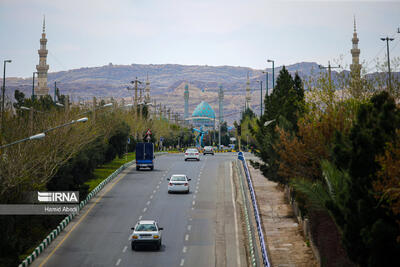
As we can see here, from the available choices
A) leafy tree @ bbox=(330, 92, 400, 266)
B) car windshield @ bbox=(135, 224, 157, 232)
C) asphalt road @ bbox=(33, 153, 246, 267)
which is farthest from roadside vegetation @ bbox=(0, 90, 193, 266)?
leafy tree @ bbox=(330, 92, 400, 266)

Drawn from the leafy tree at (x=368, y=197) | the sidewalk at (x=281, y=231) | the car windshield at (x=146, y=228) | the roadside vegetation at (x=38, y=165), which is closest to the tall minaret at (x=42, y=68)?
the roadside vegetation at (x=38, y=165)

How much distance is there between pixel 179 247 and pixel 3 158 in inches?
411

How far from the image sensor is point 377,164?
17.7m

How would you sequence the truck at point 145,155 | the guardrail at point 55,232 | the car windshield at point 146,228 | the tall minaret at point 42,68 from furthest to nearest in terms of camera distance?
the tall minaret at point 42,68
the truck at point 145,155
the car windshield at point 146,228
the guardrail at point 55,232

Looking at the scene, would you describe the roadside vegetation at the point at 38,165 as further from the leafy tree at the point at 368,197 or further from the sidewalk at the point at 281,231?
the leafy tree at the point at 368,197

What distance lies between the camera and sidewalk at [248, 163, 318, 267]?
3206 cm

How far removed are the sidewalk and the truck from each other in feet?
44.2

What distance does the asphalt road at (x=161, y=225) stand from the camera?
29812 millimetres

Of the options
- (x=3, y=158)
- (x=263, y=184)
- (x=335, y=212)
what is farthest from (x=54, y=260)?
(x=263, y=184)

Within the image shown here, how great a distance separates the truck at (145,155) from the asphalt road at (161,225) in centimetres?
441

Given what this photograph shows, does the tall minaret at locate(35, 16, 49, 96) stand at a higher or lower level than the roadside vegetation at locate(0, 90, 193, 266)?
higher

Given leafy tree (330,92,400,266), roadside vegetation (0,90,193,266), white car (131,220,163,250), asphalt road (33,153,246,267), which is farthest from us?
white car (131,220,163,250)

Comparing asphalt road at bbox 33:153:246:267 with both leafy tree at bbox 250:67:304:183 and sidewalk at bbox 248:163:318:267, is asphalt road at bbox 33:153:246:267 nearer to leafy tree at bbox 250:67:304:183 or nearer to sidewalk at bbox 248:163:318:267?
sidewalk at bbox 248:163:318:267

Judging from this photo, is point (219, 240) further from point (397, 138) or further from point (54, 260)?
point (397, 138)
